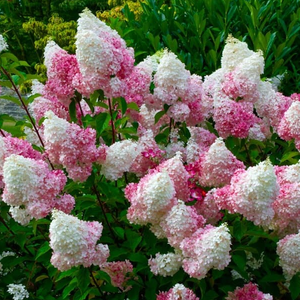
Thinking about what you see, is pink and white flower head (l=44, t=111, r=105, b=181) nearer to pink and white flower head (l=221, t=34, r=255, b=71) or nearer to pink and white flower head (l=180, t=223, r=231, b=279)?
pink and white flower head (l=180, t=223, r=231, b=279)

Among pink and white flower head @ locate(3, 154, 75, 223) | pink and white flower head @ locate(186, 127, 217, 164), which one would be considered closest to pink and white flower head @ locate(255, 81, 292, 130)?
pink and white flower head @ locate(186, 127, 217, 164)

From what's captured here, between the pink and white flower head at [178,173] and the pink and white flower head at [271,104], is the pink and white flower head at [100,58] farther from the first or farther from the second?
the pink and white flower head at [271,104]

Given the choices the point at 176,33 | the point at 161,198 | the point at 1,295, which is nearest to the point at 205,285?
the point at 161,198

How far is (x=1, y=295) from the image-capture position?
2.62m

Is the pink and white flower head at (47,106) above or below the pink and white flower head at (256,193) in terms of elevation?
below

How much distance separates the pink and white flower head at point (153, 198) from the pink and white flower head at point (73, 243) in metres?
0.17

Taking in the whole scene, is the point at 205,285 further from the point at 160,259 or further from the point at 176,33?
the point at 176,33

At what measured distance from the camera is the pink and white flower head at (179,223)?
6.22 feet

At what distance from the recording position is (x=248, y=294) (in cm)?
211

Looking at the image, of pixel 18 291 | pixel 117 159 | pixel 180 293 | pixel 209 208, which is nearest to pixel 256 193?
pixel 209 208

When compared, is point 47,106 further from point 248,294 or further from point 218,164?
point 248,294

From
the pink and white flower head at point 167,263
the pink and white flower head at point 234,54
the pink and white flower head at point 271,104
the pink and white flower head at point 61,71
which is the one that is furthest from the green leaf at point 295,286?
the pink and white flower head at point 61,71

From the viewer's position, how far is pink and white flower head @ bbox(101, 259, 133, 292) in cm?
222

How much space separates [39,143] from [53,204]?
0.88 metres
